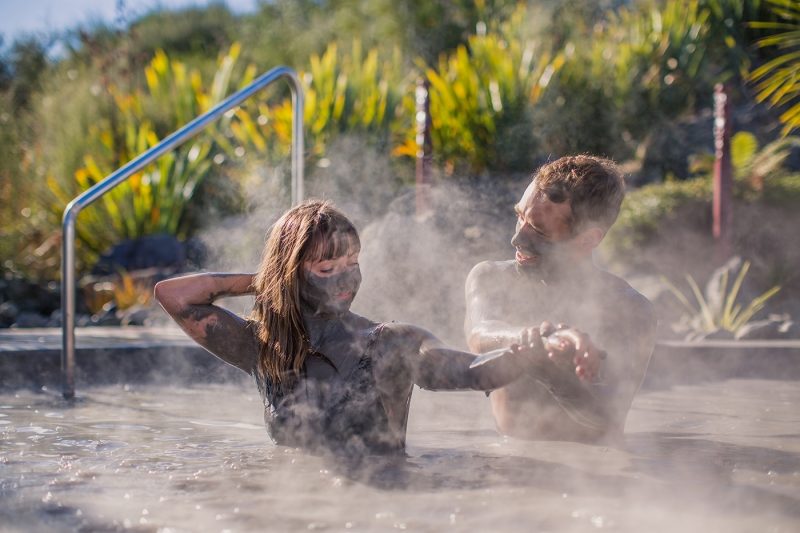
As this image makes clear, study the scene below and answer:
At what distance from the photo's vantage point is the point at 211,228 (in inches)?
436

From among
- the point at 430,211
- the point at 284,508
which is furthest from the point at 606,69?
the point at 284,508

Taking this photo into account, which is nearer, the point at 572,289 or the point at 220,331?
the point at 220,331

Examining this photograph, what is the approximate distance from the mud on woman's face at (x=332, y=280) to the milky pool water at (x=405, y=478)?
0.45 meters

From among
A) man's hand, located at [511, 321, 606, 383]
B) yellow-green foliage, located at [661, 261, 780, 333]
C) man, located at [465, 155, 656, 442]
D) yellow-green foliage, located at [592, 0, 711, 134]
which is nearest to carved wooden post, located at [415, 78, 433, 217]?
yellow-green foliage, located at [661, 261, 780, 333]

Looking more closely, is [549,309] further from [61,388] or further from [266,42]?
[266,42]

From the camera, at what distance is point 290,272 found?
2664 mm

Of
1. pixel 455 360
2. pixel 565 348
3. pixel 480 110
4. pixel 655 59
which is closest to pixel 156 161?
pixel 480 110

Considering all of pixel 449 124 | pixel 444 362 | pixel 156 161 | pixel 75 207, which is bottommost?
pixel 444 362

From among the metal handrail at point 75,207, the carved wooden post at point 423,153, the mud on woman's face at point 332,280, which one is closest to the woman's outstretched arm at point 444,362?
the mud on woman's face at point 332,280

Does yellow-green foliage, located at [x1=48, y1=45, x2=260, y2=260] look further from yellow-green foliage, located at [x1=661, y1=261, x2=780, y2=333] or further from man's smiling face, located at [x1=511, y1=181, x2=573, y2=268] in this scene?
man's smiling face, located at [x1=511, y1=181, x2=573, y2=268]

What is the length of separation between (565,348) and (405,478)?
72cm

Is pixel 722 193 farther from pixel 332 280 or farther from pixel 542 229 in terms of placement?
pixel 332 280

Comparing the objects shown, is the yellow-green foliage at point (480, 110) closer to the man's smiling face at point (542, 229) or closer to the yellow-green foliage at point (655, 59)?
the yellow-green foliage at point (655, 59)

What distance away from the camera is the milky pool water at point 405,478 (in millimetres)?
2217
